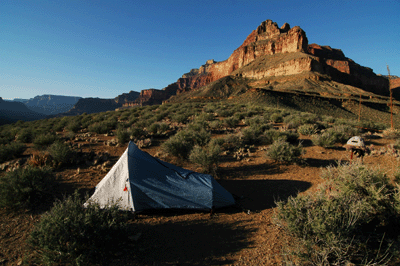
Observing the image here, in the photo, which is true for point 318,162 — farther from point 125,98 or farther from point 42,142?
point 125,98

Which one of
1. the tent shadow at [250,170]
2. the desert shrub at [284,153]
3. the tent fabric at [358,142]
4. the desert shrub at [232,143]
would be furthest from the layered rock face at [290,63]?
the tent shadow at [250,170]

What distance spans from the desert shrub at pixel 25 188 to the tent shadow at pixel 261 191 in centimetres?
517

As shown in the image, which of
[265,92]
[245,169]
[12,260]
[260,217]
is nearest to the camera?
[12,260]

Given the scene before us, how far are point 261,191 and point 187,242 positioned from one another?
9.76ft

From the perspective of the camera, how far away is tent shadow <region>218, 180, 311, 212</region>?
4.67 metres

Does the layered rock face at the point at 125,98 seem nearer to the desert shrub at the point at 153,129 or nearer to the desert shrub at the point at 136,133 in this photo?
the desert shrub at the point at 153,129

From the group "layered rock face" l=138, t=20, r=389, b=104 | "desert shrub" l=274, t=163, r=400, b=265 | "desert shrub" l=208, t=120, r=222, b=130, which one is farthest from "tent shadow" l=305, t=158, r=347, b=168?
"layered rock face" l=138, t=20, r=389, b=104

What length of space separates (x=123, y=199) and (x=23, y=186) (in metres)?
2.60

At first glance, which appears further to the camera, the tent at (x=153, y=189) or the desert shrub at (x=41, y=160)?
the desert shrub at (x=41, y=160)

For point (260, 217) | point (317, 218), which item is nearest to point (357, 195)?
point (317, 218)

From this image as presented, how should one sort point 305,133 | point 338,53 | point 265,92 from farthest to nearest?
point 338,53 < point 265,92 < point 305,133

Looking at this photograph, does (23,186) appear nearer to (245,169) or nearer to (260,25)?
(245,169)

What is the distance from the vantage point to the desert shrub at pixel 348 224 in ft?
8.17

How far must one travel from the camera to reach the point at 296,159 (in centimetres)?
712
